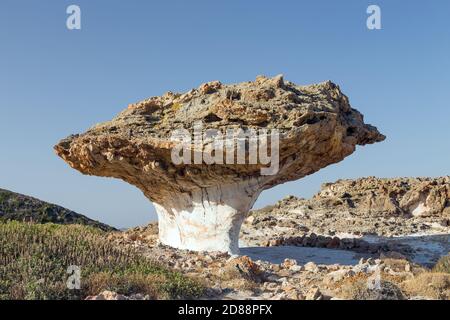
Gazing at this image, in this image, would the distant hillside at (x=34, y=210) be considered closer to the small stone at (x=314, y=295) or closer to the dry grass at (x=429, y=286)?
the dry grass at (x=429, y=286)

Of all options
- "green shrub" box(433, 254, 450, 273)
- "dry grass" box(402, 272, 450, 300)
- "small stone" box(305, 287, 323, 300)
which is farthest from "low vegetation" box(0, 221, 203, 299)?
"green shrub" box(433, 254, 450, 273)

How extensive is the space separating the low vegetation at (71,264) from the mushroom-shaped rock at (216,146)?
3.25 meters

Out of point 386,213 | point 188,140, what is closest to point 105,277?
point 188,140

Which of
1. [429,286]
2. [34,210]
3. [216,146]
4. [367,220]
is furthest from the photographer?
[34,210]

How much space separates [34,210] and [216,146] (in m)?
28.5

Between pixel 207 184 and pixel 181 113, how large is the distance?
2.17 meters

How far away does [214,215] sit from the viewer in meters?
14.1

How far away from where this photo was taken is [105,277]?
27.0ft

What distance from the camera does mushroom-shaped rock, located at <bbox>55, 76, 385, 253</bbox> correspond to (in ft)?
41.9

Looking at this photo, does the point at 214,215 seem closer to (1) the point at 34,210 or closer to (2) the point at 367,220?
(2) the point at 367,220

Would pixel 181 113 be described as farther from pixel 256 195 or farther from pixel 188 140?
pixel 256 195

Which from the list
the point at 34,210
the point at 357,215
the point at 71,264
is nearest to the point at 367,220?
the point at 357,215

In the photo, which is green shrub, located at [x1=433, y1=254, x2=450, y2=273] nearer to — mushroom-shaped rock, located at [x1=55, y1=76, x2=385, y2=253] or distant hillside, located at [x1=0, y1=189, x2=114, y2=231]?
mushroom-shaped rock, located at [x1=55, y1=76, x2=385, y2=253]
